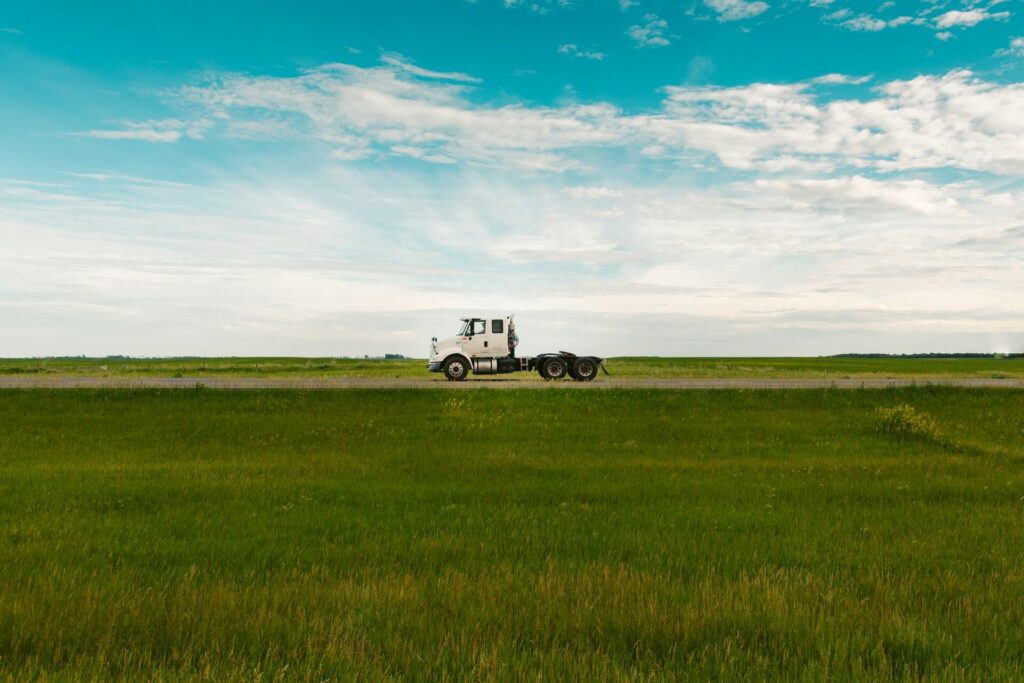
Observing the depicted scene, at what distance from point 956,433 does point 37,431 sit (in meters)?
32.8

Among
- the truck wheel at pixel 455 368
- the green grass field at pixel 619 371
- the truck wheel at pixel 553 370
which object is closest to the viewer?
the truck wheel at pixel 455 368

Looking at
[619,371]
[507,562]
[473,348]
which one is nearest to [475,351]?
[473,348]

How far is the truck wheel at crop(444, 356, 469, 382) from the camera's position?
4241cm

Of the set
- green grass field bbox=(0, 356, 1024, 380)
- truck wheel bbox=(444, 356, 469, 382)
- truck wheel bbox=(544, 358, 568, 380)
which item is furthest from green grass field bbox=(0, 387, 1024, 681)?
green grass field bbox=(0, 356, 1024, 380)

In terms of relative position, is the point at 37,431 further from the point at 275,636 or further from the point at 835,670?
the point at 835,670

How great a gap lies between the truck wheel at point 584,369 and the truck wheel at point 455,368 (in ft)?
21.9

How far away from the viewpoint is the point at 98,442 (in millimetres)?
23078

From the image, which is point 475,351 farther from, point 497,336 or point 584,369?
point 584,369

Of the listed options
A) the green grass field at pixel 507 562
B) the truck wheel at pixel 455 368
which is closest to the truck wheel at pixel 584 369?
the truck wheel at pixel 455 368

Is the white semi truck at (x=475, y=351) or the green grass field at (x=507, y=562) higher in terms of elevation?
the white semi truck at (x=475, y=351)

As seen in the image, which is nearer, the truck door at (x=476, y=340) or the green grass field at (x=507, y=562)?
the green grass field at (x=507, y=562)

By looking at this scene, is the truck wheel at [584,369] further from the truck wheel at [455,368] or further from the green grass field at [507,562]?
the green grass field at [507,562]

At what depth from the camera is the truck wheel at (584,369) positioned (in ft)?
144

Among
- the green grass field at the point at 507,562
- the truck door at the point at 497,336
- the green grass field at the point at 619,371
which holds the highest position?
the truck door at the point at 497,336
